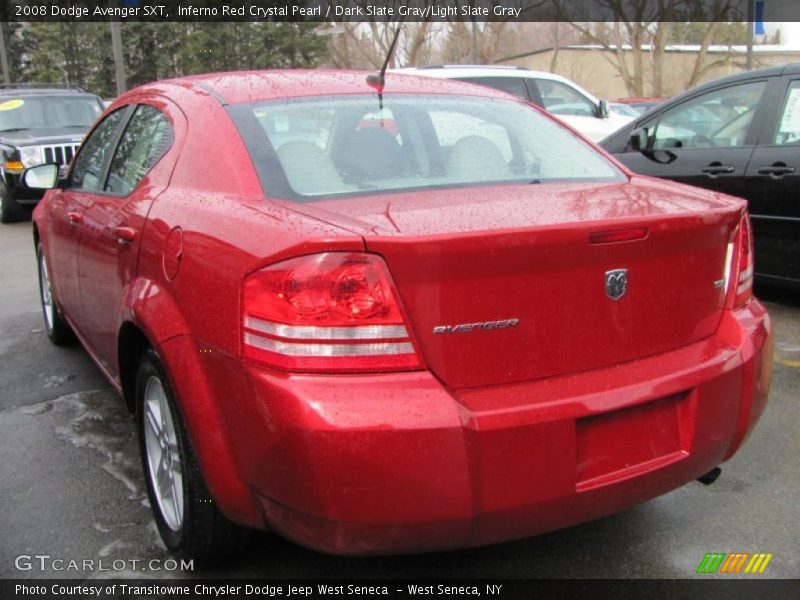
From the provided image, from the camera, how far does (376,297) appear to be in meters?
1.98

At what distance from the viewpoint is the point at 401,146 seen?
109 inches

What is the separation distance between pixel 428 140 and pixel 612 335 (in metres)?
1.04

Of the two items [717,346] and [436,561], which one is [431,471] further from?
[717,346]

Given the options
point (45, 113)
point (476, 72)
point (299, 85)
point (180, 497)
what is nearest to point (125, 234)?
point (299, 85)

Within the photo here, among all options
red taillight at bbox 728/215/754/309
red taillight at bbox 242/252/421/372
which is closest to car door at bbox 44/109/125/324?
red taillight at bbox 242/252/421/372

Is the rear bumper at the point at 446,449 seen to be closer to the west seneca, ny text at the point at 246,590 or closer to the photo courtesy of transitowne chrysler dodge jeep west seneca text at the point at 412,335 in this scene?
the photo courtesy of transitowne chrysler dodge jeep west seneca text at the point at 412,335

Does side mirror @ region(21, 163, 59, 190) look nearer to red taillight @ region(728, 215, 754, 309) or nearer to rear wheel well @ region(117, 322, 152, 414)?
rear wheel well @ region(117, 322, 152, 414)

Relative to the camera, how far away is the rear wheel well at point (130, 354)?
9.21ft

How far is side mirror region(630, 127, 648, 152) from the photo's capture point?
18.3ft

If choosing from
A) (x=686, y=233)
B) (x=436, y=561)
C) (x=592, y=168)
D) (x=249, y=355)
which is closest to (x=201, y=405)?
(x=249, y=355)

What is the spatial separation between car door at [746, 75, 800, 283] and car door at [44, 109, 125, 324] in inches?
151

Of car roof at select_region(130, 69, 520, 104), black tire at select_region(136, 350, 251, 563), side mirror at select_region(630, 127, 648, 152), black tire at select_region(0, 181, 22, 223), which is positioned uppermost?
car roof at select_region(130, 69, 520, 104)

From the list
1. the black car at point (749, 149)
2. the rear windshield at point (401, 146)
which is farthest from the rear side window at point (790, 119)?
the rear windshield at point (401, 146)

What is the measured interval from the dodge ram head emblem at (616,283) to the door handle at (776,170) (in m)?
3.39
